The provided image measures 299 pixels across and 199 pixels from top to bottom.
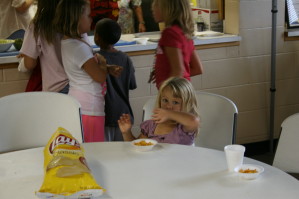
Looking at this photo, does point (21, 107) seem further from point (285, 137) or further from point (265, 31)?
point (265, 31)

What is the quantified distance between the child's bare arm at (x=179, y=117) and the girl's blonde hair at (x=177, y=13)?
2.51ft

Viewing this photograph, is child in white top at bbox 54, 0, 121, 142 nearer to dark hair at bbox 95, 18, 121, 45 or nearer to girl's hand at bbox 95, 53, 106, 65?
girl's hand at bbox 95, 53, 106, 65

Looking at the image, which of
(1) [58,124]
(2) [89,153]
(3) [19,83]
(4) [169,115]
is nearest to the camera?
(2) [89,153]

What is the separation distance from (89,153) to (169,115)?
38 cm

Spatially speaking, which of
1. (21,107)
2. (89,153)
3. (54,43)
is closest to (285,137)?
(89,153)

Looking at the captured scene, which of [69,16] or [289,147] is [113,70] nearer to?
[69,16]

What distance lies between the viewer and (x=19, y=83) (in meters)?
3.47

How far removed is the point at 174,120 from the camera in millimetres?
2193

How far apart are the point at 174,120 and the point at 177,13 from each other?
83 cm

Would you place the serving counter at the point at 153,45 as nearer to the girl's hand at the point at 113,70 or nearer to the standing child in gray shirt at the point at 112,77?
the standing child in gray shirt at the point at 112,77

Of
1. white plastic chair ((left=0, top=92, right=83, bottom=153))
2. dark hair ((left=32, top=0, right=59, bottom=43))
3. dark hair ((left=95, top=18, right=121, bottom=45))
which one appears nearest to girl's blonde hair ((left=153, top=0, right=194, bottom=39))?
dark hair ((left=95, top=18, right=121, bottom=45))

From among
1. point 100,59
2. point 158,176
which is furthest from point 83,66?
point 158,176

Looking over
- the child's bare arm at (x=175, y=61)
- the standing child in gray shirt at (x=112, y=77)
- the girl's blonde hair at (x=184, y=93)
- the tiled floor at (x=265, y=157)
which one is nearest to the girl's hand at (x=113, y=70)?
the standing child in gray shirt at (x=112, y=77)

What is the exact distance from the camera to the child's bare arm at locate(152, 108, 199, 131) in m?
2.13
